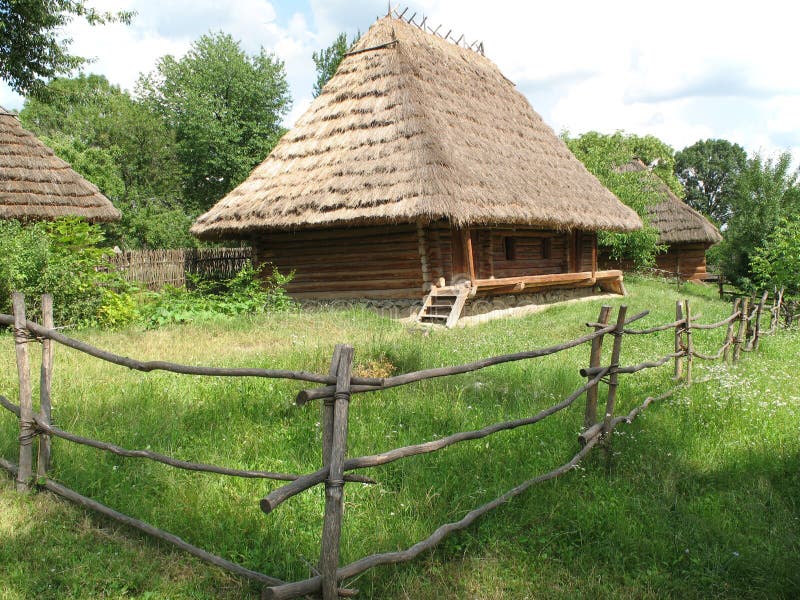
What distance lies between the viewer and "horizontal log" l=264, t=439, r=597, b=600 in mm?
2164

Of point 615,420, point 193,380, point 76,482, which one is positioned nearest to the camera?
point 76,482

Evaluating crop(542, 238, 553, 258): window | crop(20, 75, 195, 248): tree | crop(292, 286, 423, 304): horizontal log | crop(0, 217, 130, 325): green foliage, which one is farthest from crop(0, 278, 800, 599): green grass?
crop(20, 75, 195, 248): tree

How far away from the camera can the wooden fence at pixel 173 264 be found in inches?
510

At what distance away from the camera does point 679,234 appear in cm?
2100

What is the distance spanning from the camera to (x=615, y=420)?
3992 millimetres

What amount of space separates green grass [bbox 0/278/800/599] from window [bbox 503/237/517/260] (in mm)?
7392

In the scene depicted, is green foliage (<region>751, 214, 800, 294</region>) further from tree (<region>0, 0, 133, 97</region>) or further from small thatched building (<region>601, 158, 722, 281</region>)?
tree (<region>0, 0, 133, 97</region>)

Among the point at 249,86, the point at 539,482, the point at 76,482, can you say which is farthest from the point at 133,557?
the point at 249,86

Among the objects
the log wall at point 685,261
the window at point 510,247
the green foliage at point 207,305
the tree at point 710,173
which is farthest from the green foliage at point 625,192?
the tree at point 710,173

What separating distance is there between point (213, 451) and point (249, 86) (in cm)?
2405

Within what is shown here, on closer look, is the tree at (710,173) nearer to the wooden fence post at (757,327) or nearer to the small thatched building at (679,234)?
the small thatched building at (679,234)

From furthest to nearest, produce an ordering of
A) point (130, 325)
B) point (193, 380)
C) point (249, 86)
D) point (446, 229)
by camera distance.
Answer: point (249, 86)
point (446, 229)
point (130, 325)
point (193, 380)

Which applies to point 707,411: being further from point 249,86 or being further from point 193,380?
point 249,86

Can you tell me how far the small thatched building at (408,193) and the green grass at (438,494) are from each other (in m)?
4.95
